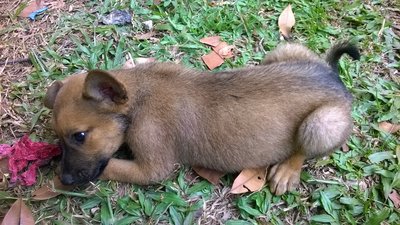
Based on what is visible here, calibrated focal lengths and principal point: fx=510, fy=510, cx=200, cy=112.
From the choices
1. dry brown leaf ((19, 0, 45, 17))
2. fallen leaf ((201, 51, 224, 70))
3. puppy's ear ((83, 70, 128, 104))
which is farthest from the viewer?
dry brown leaf ((19, 0, 45, 17))

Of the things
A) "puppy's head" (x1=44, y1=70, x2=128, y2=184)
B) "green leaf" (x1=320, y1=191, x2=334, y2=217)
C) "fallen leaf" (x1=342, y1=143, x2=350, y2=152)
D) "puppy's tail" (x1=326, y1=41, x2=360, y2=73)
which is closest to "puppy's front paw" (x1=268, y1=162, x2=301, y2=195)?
"green leaf" (x1=320, y1=191, x2=334, y2=217)

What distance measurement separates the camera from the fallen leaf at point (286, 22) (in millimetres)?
5504

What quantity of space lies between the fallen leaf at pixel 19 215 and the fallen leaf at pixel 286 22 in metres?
3.13

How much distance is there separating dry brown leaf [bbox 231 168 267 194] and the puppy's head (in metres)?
1.06

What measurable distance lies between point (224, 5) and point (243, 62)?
0.89 m

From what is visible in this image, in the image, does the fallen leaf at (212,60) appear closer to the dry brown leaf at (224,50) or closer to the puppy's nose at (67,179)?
the dry brown leaf at (224,50)

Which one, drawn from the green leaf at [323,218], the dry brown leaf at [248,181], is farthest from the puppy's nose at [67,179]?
the green leaf at [323,218]

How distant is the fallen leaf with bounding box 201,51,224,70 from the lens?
206 inches

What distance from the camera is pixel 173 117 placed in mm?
4141

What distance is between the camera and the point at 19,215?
4129mm

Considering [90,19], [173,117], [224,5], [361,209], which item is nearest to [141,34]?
[90,19]

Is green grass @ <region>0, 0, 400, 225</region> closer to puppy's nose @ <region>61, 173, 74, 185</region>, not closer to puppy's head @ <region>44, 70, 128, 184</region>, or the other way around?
puppy's nose @ <region>61, 173, 74, 185</region>

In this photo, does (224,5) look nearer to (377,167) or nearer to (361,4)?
(361,4)

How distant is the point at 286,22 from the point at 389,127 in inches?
62.7
